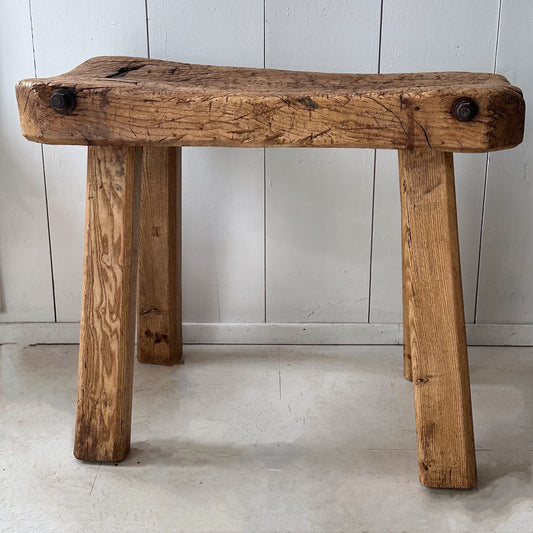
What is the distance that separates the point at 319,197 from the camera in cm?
121

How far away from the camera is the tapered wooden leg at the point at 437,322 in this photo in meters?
0.79

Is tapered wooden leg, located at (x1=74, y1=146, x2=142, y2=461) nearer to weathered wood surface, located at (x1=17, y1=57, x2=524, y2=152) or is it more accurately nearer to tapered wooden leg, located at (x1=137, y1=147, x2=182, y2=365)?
weathered wood surface, located at (x1=17, y1=57, x2=524, y2=152)

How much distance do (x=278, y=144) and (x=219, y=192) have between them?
45 cm

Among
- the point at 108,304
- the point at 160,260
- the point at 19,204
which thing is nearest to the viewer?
the point at 108,304

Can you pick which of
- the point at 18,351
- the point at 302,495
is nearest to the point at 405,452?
the point at 302,495

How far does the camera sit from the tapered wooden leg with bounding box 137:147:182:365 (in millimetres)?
1092

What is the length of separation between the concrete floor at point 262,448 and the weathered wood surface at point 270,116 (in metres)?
0.40

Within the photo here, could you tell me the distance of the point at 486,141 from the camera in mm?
736

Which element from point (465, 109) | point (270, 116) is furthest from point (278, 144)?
point (465, 109)

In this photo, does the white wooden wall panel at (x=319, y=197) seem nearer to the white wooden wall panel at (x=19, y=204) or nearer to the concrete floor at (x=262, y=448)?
the concrete floor at (x=262, y=448)

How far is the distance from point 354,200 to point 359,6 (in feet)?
0.98

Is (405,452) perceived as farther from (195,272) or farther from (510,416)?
(195,272)

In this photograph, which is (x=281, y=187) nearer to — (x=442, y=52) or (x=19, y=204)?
(x=442, y=52)

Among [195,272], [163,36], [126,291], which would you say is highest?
[163,36]
